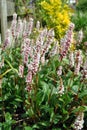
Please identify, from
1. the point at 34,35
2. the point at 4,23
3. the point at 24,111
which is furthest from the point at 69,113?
the point at 4,23

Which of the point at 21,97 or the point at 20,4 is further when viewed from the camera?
the point at 20,4

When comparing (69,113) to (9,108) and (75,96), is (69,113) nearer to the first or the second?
(75,96)

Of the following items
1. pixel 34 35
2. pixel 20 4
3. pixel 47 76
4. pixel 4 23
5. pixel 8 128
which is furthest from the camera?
pixel 20 4

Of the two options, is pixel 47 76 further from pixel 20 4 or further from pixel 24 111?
pixel 20 4

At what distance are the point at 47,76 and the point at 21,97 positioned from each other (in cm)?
51

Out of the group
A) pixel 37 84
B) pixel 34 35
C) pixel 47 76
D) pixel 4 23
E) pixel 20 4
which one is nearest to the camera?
pixel 37 84

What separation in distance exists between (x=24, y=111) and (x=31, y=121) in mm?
234

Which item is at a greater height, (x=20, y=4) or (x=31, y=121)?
(x=20, y=4)

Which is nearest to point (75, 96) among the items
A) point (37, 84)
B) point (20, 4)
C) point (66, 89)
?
point (66, 89)

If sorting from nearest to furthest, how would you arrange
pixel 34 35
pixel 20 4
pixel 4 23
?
pixel 34 35 → pixel 4 23 → pixel 20 4

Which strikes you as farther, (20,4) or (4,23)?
(20,4)

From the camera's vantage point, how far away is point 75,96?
3.63 m

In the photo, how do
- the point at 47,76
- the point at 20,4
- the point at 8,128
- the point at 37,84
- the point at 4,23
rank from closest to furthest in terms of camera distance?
the point at 8,128
the point at 37,84
the point at 47,76
the point at 4,23
the point at 20,4

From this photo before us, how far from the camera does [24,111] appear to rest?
3.68m
